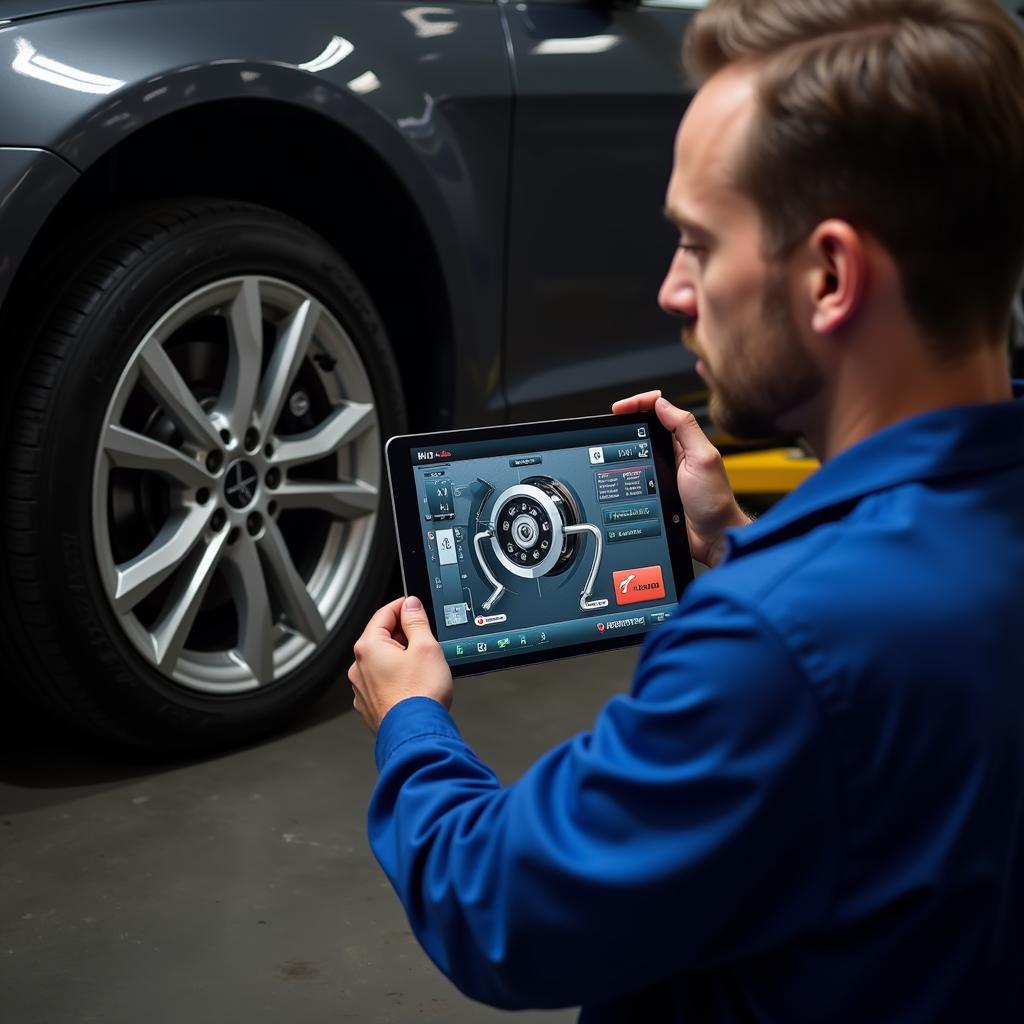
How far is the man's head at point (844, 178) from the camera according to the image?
85 centimetres

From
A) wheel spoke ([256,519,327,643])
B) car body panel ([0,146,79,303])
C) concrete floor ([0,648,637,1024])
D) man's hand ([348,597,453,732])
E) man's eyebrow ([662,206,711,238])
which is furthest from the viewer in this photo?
wheel spoke ([256,519,327,643])

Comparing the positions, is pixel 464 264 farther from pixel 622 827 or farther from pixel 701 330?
pixel 622 827

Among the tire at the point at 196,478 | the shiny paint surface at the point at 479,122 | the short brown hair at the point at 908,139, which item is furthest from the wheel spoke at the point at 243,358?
the short brown hair at the point at 908,139

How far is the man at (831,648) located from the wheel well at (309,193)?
1532 mm

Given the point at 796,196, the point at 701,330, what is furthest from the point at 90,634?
the point at 796,196

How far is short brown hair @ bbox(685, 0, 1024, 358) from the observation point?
843 mm

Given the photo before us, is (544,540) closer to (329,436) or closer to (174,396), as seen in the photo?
(174,396)

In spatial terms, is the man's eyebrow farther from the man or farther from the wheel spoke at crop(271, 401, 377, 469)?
the wheel spoke at crop(271, 401, 377, 469)

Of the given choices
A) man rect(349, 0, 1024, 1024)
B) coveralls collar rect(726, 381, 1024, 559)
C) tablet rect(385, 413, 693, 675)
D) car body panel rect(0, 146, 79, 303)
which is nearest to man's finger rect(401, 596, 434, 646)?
tablet rect(385, 413, 693, 675)

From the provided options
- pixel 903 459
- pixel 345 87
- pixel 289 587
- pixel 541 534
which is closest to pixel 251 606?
pixel 289 587

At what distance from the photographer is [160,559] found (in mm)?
2232

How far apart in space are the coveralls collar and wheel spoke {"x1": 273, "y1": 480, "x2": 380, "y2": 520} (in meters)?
1.55

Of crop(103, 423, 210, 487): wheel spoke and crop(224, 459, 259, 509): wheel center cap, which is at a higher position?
crop(103, 423, 210, 487): wheel spoke

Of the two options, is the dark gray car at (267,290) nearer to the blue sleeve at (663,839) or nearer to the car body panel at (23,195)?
the car body panel at (23,195)
